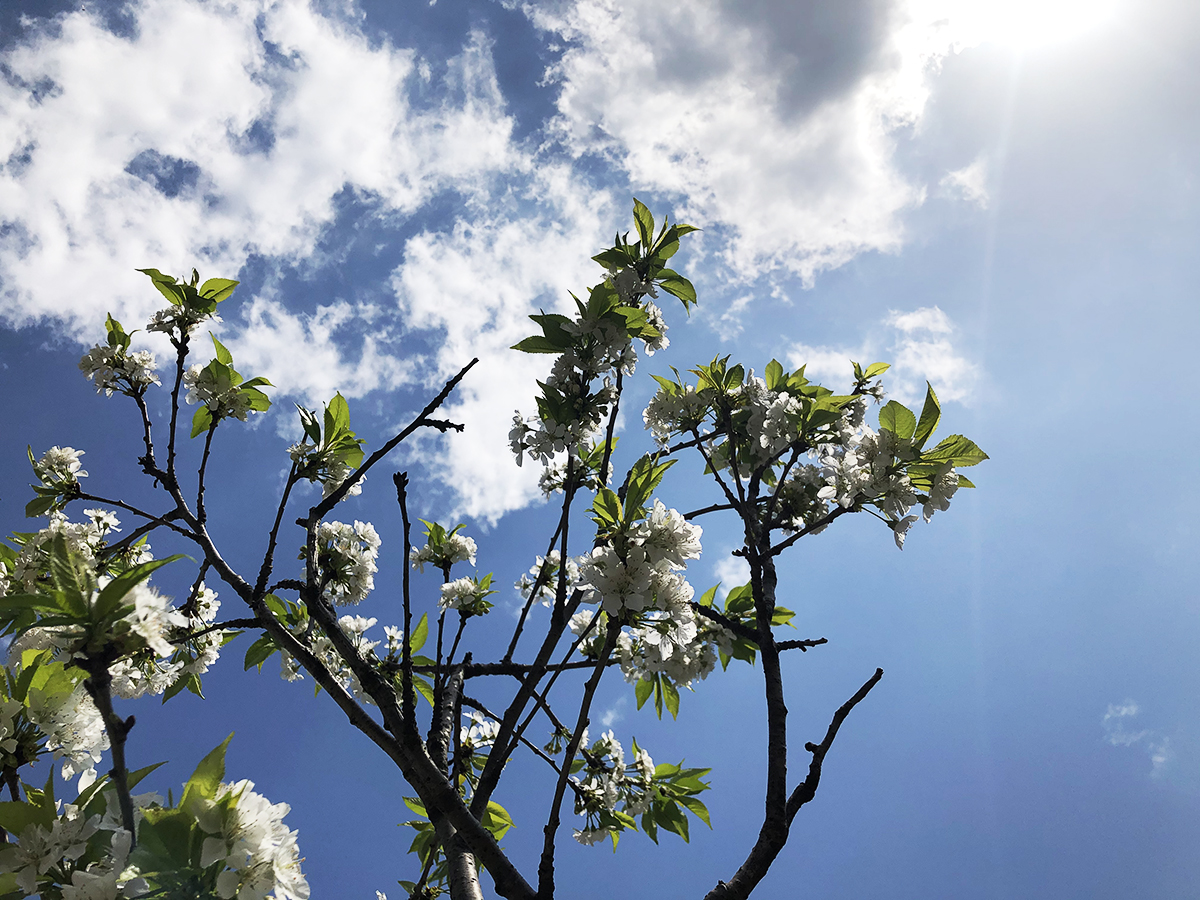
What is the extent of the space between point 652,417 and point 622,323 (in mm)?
1308

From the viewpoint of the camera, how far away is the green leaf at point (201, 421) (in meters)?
2.49

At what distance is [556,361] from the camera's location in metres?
2.16

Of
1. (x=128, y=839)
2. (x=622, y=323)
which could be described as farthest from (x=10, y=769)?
(x=622, y=323)

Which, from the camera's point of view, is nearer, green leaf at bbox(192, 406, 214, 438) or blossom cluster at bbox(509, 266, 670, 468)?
blossom cluster at bbox(509, 266, 670, 468)

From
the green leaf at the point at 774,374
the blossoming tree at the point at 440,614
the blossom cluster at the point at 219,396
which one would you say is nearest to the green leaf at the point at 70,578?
the blossoming tree at the point at 440,614

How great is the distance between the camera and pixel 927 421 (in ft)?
6.68

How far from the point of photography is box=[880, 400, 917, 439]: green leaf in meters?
2.03

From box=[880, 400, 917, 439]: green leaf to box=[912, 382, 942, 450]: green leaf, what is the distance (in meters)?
0.02

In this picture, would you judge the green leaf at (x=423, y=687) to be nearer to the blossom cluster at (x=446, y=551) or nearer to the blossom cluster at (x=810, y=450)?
the blossom cluster at (x=446, y=551)

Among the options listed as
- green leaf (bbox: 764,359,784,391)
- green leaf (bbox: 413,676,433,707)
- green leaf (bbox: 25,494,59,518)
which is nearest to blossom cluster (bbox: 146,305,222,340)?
green leaf (bbox: 25,494,59,518)

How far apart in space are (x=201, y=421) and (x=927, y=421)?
2933 millimetres

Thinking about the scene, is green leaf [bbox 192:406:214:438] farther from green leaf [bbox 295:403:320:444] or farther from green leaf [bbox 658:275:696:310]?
green leaf [bbox 658:275:696:310]

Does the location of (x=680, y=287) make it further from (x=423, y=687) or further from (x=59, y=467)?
(x=59, y=467)

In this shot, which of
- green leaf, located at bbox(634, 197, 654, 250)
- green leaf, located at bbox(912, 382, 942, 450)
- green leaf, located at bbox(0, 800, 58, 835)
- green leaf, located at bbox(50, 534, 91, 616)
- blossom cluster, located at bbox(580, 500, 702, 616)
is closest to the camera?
green leaf, located at bbox(50, 534, 91, 616)
